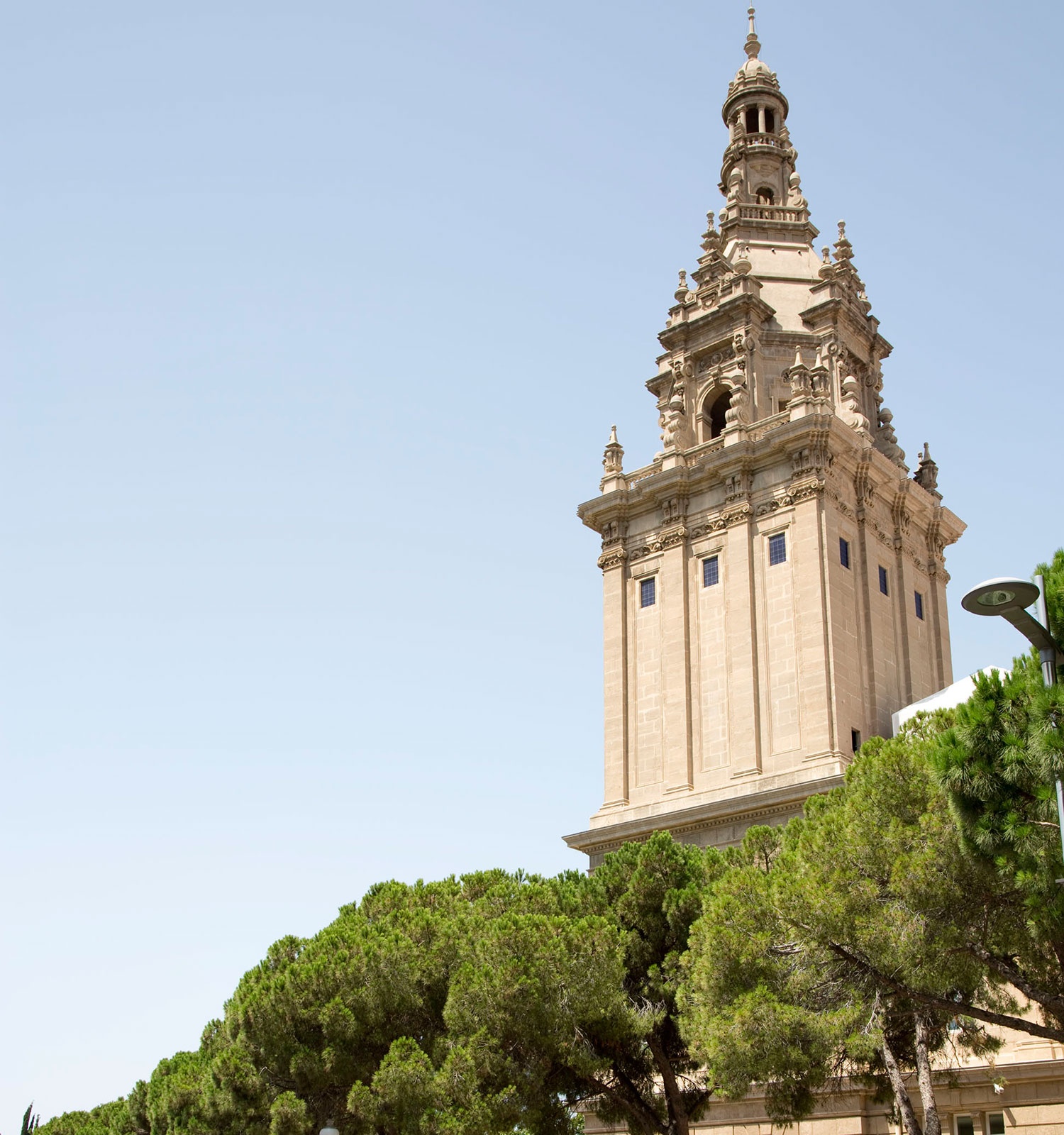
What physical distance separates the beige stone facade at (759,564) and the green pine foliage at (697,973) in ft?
25.6

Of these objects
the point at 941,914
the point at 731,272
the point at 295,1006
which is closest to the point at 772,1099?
the point at 941,914

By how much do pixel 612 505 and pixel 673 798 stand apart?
441 inches

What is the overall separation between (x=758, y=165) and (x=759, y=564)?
70.7ft

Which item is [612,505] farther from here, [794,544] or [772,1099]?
[772,1099]

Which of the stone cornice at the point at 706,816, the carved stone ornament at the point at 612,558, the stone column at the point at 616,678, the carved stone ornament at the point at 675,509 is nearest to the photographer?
the stone cornice at the point at 706,816

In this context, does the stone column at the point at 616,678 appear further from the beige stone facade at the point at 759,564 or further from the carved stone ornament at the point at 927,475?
the carved stone ornament at the point at 927,475

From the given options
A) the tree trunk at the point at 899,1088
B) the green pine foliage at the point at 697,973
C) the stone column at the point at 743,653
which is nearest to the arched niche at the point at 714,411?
the stone column at the point at 743,653

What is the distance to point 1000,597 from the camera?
12484mm

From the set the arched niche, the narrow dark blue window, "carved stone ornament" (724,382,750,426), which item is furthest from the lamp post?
the arched niche

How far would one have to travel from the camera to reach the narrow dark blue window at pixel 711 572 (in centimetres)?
4378

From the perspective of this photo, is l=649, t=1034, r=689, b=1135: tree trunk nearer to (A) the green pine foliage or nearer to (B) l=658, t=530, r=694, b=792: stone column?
(A) the green pine foliage

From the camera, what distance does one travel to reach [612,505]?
46.6m

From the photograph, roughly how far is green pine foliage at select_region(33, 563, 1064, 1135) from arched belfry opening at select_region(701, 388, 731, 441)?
2121cm

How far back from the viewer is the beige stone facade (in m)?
39.9
